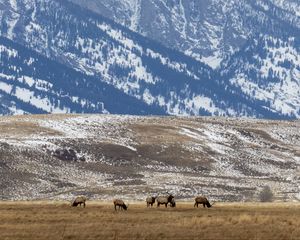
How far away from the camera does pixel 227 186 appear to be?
180 m

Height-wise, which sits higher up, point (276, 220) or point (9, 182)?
point (276, 220)

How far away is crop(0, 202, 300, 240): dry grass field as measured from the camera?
66312mm

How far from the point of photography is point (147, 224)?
7169 cm

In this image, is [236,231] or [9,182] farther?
[9,182]

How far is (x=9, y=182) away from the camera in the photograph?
177750 mm

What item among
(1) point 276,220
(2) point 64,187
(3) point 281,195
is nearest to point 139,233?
(1) point 276,220

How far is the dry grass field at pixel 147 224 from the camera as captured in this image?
218 feet

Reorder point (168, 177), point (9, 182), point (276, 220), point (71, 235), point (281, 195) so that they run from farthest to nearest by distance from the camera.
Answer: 1. point (168, 177)
2. point (9, 182)
3. point (281, 195)
4. point (276, 220)
5. point (71, 235)

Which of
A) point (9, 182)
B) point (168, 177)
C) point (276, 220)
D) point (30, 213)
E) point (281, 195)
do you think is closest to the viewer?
point (276, 220)

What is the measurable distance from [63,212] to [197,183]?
99260mm

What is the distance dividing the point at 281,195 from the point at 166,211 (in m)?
79.1

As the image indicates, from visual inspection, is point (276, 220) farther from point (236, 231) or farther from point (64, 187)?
point (64, 187)

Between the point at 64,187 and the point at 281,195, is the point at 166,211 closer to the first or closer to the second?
the point at 281,195

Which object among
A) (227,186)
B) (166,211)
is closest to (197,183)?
(227,186)
